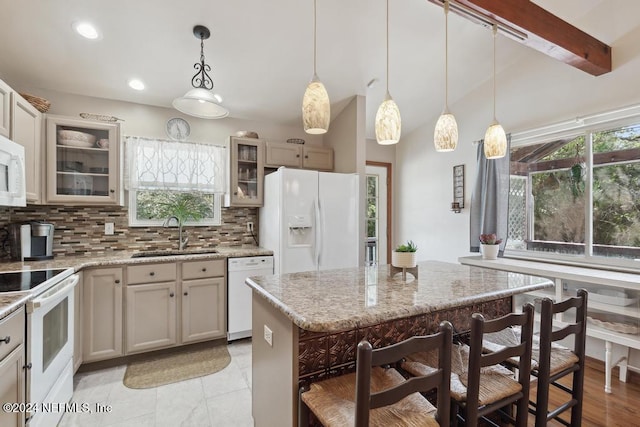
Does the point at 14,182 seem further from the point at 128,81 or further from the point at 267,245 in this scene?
the point at 267,245

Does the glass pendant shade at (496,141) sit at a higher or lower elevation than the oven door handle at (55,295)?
higher

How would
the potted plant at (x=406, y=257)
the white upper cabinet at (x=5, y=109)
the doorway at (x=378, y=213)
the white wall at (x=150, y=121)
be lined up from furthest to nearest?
1. the doorway at (x=378, y=213)
2. the white wall at (x=150, y=121)
3. the white upper cabinet at (x=5, y=109)
4. the potted plant at (x=406, y=257)

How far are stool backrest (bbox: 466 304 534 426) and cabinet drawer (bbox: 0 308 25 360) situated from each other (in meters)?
1.95

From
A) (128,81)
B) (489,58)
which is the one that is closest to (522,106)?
(489,58)

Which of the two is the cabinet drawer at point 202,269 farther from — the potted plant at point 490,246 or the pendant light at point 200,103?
the potted plant at point 490,246

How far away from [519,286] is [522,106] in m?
2.43

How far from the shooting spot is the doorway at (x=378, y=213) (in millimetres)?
4879

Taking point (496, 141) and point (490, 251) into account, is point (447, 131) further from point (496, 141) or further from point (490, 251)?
point (490, 251)

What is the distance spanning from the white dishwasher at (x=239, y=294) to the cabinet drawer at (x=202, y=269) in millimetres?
87

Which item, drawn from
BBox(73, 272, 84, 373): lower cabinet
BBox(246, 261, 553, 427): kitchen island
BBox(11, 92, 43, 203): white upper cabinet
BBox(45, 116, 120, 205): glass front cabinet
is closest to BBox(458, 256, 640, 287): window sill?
BBox(246, 261, 553, 427): kitchen island

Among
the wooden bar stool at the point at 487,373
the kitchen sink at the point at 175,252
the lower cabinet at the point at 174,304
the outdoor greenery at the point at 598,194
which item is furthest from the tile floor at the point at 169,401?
the outdoor greenery at the point at 598,194

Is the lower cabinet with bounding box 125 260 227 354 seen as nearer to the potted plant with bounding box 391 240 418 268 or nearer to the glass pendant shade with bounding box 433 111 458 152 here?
the potted plant with bounding box 391 240 418 268

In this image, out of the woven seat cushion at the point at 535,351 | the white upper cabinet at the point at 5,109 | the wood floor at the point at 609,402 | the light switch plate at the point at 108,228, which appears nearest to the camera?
the woven seat cushion at the point at 535,351

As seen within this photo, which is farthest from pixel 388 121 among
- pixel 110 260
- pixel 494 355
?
pixel 110 260
